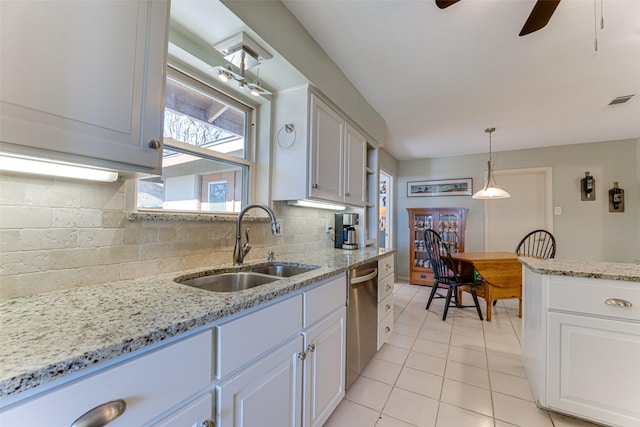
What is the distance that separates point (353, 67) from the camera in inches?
87.0

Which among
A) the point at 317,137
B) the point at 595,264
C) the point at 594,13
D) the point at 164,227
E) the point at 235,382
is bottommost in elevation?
the point at 235,382

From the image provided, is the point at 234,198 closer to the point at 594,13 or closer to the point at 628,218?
the point at 594,13

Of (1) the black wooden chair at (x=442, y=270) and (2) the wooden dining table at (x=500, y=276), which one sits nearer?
(2) the wooden dining table at (x=500, y=276)

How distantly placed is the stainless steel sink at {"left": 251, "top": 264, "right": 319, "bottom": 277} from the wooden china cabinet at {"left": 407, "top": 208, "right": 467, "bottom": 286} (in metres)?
3.54

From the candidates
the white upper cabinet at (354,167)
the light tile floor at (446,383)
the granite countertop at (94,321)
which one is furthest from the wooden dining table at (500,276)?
the granite countertop at (94,321)

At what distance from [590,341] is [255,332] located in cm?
181

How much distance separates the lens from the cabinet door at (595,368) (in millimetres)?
1394

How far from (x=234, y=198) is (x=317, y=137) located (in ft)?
2.49

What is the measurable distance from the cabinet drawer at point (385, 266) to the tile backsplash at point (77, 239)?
1.36m

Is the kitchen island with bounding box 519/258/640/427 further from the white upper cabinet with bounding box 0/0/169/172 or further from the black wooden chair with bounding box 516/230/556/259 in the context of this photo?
the black wooden chair with bounding box 516/230/556/259

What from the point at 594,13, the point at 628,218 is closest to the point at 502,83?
the point at 594,13

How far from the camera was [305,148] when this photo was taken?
1.88 m

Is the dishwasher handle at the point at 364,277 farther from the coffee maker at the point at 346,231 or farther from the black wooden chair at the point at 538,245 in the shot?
the black wooden chair at the point at 538,245

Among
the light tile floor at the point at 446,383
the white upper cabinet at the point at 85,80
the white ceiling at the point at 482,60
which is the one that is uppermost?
the white ceiling at the point at 482,60
